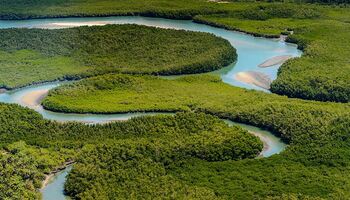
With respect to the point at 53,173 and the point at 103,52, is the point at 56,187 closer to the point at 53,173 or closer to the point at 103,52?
the point at 53,173

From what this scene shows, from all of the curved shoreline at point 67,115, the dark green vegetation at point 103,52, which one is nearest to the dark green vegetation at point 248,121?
the curved shoreline at point 67,115

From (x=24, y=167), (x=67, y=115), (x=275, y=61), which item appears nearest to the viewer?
(x=24, y=167)

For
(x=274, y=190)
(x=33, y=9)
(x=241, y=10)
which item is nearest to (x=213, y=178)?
(x=274, y=190)

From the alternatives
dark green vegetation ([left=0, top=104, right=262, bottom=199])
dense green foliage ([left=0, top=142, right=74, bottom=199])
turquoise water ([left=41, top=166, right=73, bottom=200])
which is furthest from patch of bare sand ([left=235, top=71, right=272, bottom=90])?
turquoise water ([left=41, top=166, right=73, bottom=200])

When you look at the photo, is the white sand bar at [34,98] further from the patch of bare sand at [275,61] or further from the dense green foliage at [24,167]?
the patch of bare sand at [275,61]

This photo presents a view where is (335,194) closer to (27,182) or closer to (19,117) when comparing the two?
(27,182)

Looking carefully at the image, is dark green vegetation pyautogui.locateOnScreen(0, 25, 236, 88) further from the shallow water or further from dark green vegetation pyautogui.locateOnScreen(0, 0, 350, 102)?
dark green vegetation pyautogui.locateOnScreen(0, 0, 350, 102)

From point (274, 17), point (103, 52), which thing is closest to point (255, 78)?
point (103, 52)
